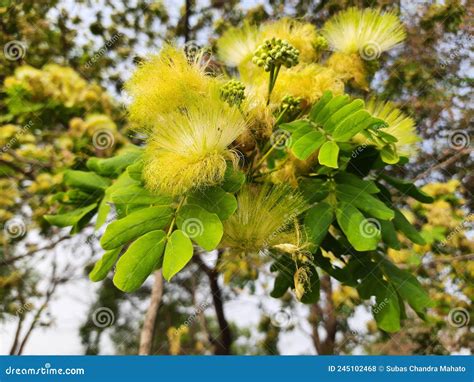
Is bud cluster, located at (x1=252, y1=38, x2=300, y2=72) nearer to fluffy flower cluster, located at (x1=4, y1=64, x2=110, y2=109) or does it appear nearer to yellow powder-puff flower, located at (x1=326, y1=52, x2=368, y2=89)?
yellow powder-puff flower, located at (x1=326, y1=52, x2=368, y2=89)

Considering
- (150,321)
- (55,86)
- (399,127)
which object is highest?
(55,86)

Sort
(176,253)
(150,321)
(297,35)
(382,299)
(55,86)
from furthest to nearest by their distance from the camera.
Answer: (55,86)
(150,321)
(297,35)
(382,299)
(176,253)

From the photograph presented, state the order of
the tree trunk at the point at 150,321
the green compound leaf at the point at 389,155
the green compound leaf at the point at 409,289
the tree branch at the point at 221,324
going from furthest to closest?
the tree branch at the point at 221,324 → the tree trunk at the point at 150,321 → the green compound leaf at the point at 409,289 → the green compound leaf at the point at 389,155

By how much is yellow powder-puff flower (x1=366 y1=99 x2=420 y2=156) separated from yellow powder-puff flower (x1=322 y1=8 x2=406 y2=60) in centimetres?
30

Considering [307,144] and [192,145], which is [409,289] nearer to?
[307,144]

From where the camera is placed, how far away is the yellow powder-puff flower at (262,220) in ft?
5.26

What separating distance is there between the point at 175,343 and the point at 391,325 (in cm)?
328

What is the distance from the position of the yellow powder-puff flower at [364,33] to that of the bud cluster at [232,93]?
0.77 metres

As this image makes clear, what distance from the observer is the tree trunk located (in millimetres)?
3232

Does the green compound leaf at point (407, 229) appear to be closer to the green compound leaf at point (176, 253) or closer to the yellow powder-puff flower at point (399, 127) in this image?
the yellow powder-puff flower at point (399, 127)

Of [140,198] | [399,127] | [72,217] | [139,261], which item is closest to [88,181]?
[72,217]

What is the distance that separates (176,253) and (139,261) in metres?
0.11

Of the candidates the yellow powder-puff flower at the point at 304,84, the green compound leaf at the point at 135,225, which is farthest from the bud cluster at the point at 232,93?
the green compound leaf at the point at 135,225

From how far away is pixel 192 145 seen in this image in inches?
61.7
